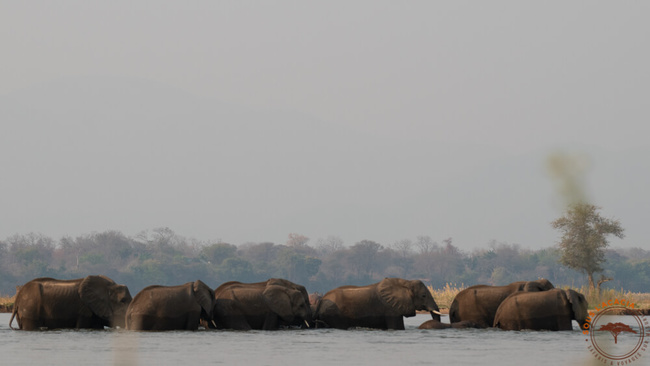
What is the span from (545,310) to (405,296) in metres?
4.63

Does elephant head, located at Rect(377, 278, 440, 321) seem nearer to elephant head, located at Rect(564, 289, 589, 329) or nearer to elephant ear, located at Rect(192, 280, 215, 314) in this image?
elephant head, located at Rect(564, 289, 589, 329)

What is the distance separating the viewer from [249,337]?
3175 centimetres

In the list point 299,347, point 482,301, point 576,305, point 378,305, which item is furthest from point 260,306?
point 576,305

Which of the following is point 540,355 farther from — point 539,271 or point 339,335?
point 539,271

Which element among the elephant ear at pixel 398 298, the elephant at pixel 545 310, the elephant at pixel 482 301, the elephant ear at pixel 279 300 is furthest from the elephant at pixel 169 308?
the elephant at pixel 545 310

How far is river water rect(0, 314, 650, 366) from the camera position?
2500 cm

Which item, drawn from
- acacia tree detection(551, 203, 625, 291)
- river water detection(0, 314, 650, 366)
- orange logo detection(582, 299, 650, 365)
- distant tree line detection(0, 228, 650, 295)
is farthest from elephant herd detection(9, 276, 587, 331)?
distant tree line detection(0, 228, 650, 295)

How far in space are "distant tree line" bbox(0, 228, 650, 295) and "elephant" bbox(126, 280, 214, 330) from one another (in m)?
120

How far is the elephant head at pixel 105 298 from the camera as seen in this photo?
3359 centimetres

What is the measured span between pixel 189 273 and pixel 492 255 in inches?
2215

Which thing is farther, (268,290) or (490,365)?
(268,290)

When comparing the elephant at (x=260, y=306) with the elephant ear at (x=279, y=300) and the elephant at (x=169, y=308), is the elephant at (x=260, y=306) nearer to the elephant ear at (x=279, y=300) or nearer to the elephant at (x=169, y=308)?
the elephant ear at (x=279, y=300)

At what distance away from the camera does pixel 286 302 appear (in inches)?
1405

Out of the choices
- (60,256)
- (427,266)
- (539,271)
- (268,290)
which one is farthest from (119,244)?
A: (268,290)
